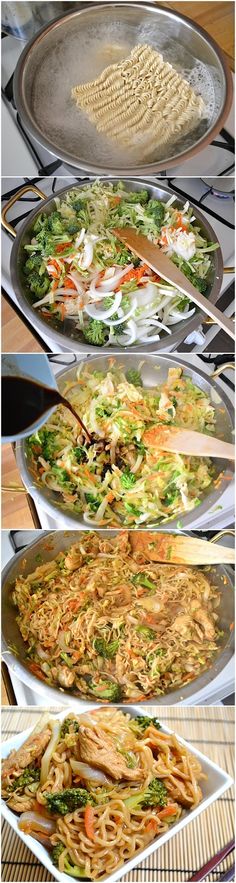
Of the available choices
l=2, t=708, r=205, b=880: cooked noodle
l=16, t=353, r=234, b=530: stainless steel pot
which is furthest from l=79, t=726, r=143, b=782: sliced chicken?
l=16, t=353, r=234, b=530: stainless steel pot

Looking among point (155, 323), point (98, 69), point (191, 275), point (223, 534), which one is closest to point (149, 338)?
point (155, 323)

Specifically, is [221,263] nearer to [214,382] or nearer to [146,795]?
[214,382]

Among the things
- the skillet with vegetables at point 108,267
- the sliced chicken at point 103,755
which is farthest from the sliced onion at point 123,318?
the sliced chicken at point 103,755

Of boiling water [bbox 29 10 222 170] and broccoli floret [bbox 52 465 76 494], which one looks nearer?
broccoli floret [bbox 52 465 76 494]

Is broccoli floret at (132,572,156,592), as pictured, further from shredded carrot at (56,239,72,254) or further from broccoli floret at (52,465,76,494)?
shredded carrot at (56,239,72,254)

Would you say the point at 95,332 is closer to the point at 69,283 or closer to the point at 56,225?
the point at 69,283
